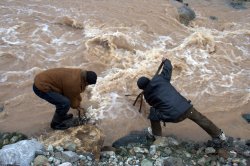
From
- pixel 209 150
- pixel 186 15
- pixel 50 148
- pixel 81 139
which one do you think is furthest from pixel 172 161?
pixel 186 15

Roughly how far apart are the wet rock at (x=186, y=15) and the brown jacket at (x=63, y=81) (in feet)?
23.6

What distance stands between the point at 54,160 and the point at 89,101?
2.49m

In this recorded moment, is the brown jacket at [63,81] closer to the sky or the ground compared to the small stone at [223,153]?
closer to the sky

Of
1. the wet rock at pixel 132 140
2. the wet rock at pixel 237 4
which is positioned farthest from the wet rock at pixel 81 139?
the wet rock at pixel 237 4

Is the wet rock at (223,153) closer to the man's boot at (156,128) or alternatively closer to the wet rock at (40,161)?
the man's boot at (156,128)

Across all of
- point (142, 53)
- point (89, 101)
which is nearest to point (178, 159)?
point (89, 101)

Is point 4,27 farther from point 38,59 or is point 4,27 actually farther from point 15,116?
point 15,116

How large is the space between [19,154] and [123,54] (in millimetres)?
5082

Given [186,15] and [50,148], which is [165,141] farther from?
[186,15]

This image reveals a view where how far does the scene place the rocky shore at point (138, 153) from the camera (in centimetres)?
594

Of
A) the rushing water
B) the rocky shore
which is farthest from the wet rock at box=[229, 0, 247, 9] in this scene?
the rocky shore

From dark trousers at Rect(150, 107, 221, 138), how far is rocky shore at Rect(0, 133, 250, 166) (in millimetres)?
185

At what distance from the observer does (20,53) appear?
10016 millimetres

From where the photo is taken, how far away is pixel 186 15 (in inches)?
512
